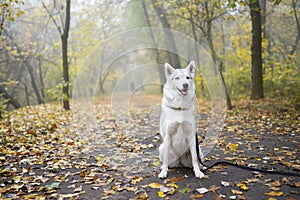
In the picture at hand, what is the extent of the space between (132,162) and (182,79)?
7.43 feet

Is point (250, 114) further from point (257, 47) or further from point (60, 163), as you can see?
point (60, 163)

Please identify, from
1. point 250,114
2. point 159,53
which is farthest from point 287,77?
point 159,53

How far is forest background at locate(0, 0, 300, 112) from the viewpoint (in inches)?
479

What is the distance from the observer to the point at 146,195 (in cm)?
389

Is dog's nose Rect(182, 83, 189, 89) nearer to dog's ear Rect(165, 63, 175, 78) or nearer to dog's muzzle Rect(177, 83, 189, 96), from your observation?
dog's muzzle Rect(177, 83, 189, 96)

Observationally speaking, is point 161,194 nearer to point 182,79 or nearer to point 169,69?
point 182,79

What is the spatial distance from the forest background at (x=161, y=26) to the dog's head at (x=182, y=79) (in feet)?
21.7

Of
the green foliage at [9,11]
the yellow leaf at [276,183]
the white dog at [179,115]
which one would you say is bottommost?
the yellow leaf at [276,183]

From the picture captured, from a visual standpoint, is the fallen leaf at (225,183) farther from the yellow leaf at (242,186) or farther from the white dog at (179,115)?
the white dog at (179,115)

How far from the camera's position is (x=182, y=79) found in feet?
13.7

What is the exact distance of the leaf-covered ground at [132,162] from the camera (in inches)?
156

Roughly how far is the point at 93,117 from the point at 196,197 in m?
8.94

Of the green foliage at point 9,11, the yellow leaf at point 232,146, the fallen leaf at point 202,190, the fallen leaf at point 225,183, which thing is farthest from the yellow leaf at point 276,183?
the green foliage at point 9,11

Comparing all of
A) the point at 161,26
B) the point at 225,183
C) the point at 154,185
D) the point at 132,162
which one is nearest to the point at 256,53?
the point at 132,162
